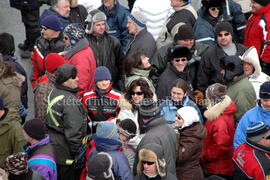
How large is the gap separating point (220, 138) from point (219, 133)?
Result: 0.07 m

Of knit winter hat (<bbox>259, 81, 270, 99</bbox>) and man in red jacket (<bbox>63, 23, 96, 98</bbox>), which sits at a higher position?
knit winter hat (<bbox>259, 81, 270, 99</bbox>)

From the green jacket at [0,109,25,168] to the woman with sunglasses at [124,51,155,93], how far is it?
67.4 inches

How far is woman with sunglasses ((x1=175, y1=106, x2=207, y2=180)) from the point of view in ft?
21.8

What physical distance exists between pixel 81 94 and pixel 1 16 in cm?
509

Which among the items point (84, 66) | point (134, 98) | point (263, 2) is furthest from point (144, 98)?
point (263, 2)

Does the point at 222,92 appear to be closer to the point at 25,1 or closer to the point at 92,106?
Result: the point at 92,106

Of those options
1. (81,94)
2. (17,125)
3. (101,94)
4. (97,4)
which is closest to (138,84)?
(101,94)

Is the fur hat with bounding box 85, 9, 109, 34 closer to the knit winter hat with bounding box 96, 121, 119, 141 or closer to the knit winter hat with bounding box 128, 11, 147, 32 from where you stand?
the knit winter hat with bounding box 128, 11, 147, 32

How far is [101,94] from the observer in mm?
7543

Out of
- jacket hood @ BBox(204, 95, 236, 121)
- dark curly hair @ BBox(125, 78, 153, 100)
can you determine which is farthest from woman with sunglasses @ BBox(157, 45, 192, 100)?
jacket hood @ BBox(204, 95, 236, 121)

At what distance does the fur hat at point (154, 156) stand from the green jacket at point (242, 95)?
2.03 meters

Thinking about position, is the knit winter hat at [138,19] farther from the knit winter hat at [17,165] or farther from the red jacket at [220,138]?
the knit winter hat at [17,165]

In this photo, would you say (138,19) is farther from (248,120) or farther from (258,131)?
(258,131)

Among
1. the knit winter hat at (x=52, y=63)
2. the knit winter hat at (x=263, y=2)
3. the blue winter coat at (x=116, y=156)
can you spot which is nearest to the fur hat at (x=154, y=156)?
the blue winter coat at (x=116, y=156)
